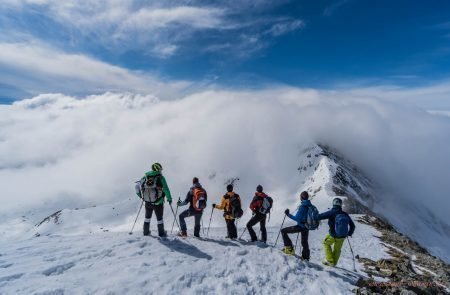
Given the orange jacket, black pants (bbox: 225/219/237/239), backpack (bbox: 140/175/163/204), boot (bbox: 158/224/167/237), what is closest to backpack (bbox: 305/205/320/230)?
the orange jacket

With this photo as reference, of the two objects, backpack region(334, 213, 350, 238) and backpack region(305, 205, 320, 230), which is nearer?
backpack region(334, 213, 350, 238)

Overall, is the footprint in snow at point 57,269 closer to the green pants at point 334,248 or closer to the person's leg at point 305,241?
the person's leg at point 305,241

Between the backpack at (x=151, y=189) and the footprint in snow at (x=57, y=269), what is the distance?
461 cm

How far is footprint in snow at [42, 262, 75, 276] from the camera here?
38.5 feet

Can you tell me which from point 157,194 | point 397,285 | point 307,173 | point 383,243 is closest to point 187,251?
point 157,194

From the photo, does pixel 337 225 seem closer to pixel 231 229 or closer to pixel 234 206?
pixel 234 206

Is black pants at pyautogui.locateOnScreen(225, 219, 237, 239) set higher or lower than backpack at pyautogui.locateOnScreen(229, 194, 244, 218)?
lower

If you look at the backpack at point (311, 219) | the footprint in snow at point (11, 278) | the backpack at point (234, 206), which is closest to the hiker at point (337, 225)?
the backpack at point (311, 219)

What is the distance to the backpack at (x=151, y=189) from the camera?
1641cm

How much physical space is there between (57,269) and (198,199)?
287 inches

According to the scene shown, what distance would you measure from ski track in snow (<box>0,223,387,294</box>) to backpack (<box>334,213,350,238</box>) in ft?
5.32

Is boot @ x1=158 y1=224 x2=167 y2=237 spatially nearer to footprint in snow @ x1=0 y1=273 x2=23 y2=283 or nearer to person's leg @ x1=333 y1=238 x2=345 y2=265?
footprint in snow @ x1=0 y1=273 x2=23 y2=283

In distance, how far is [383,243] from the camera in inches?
1233

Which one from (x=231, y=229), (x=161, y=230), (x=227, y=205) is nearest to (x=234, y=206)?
(x=227, y=205)
